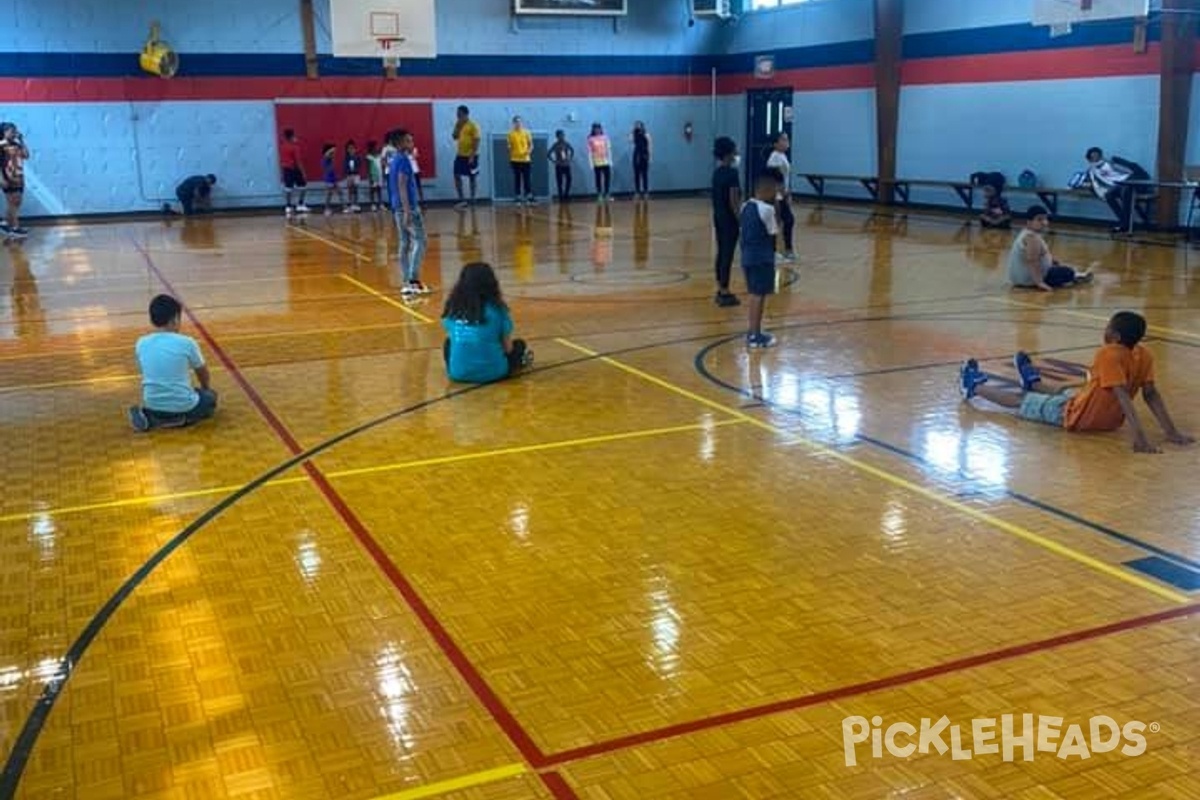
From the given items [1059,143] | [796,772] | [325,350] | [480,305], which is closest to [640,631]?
[796,772]

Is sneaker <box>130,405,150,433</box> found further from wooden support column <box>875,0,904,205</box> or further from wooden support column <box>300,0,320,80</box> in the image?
wooden support column <box>875,0,904,205</box>

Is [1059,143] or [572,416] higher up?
[1059,143]

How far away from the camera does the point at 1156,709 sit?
3488 millimetres

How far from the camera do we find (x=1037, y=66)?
19.6 meters

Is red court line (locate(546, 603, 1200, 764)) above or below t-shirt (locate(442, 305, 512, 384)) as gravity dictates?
below

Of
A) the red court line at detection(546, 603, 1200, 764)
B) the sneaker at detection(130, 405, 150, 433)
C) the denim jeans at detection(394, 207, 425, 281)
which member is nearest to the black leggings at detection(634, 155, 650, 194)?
the denim jeans at detection(394, 207, 425, 281)

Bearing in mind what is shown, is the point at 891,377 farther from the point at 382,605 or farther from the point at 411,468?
the point at 382,605

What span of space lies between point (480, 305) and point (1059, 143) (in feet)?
49.2

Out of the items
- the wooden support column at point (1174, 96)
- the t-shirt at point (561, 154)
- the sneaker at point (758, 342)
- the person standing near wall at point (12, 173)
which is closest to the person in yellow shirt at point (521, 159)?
the t-shirt at point (561, 154)

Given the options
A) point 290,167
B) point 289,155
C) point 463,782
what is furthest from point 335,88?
point 463,782

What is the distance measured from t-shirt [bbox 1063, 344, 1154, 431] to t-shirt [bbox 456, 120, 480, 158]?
18837 mm

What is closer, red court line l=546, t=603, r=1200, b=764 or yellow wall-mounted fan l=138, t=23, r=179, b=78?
red court line l=546, t=603, r=1200, b=764

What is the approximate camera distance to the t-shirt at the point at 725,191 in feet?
35.1

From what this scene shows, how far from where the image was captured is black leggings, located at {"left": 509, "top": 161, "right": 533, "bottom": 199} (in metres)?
25.3
